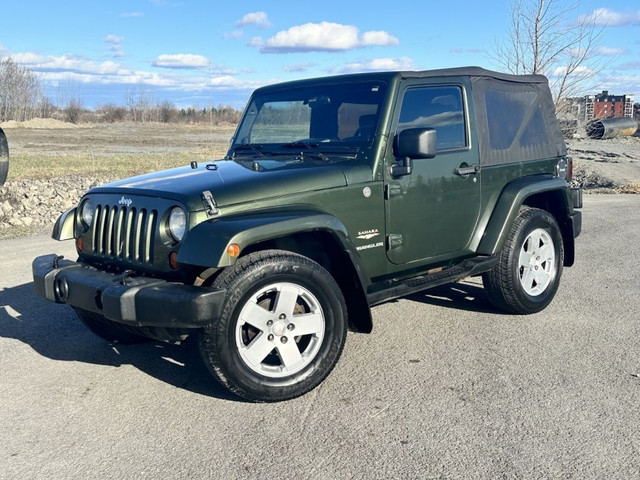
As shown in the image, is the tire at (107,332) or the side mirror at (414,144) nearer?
the side mirror at (414,144)

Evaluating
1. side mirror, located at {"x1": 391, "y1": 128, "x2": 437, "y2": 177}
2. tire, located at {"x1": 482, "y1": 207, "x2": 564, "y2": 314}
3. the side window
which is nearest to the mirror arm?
side mirror, located at {"x1": 391, "y1": 128, "x2": 437, "y2": 177}

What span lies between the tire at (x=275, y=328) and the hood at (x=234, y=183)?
408mm

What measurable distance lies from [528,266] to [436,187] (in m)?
1.37

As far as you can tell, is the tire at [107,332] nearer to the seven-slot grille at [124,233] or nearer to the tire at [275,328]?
the seven-slot grille at [124,233]

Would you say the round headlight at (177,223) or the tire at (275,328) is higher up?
the round headlight at (177,223)

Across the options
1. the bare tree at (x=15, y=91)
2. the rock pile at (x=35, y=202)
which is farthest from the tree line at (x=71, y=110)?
the rock pile at (x=35, y=202)

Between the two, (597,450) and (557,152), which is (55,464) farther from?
(557,152)

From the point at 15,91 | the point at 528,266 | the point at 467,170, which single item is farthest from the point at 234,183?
the point at 15,91

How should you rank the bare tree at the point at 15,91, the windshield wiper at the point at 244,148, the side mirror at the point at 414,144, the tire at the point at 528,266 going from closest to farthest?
the side mirror at the point at 414,144 → the windshield wiper at the point at 244,148 → the tire at the point at 528,266 → the bare tree at the point at 15,91

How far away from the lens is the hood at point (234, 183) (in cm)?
428

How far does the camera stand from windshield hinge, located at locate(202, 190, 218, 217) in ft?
13.6

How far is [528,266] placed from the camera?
6082mm

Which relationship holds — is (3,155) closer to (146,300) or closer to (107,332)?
(107,332)

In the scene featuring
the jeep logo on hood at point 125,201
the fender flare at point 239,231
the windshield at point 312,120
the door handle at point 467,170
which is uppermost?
the windshield at point 312,120
